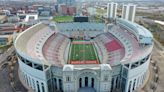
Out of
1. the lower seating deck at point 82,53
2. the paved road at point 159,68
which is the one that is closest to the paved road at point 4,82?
the lower seating deck at point 82,53

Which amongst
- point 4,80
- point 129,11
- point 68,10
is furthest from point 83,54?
point 68,10

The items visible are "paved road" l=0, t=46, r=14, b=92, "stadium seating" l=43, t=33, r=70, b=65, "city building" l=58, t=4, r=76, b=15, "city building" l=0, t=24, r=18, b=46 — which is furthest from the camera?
"city building" l=58, t=4, r=76, b=15

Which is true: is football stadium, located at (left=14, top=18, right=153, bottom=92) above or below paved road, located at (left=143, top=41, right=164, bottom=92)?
above

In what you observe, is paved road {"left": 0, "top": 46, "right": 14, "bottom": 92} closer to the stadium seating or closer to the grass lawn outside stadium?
the stadium seating

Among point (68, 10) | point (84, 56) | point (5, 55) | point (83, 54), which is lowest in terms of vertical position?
point (5, 55)

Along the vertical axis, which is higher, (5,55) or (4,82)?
(5,55)

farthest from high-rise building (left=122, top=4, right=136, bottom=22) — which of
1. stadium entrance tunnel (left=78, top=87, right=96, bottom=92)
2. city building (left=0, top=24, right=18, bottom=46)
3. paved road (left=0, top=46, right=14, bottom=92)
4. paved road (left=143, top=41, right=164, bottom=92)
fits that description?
paved road (left=0, top=46, right=14, bottom=92)

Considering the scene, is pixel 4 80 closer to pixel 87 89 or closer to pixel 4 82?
pixel 4 82

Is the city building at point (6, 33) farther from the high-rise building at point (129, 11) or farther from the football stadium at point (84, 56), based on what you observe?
the high-rise building at point (129, 11)
